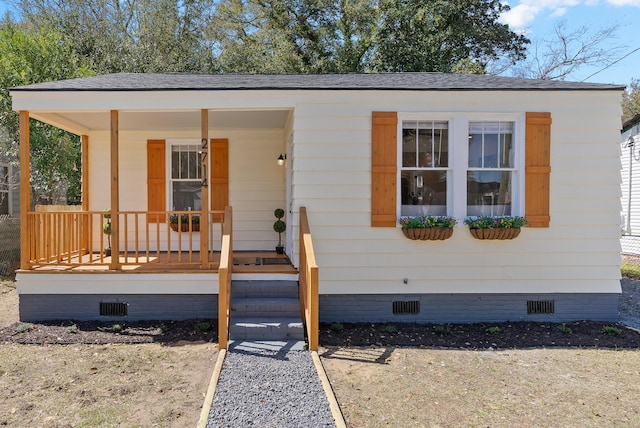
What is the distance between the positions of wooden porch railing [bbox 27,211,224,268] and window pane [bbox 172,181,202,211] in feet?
0.71

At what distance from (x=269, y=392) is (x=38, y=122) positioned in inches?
349

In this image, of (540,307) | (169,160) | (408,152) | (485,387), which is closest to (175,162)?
(169,160)

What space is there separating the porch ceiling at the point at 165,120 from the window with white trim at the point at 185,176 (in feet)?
1.37

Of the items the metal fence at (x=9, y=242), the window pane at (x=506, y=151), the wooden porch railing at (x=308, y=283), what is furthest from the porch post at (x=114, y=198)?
the metal fence at (x=9, y=242)

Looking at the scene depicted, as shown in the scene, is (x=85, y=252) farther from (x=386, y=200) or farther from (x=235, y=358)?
(x=386, y=200)

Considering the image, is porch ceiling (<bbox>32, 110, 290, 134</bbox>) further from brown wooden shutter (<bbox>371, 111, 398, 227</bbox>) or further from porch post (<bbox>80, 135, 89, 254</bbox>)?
brown wooden shutter (<bbox>371, 111, 398, 227</bbox>)

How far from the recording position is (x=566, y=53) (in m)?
19.9

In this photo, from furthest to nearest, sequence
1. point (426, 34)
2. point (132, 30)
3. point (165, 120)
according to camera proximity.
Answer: point (132, 30), point (426, 34), point (165, 120)

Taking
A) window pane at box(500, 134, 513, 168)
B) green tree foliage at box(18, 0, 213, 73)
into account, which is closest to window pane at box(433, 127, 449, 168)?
window pane at box(500, 134, 513, 168)

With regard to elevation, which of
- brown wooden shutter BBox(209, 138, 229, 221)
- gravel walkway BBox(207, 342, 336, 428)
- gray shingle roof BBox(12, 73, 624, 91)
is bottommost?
gravel walkway BBox(207, 342, 336, 428)

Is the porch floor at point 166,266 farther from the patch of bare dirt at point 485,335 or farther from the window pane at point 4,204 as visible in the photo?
the window pane at point 4,204

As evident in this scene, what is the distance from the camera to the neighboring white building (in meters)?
13.1

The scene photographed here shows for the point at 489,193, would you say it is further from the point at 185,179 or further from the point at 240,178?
the point at 185,179

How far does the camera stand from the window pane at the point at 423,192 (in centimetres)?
559
